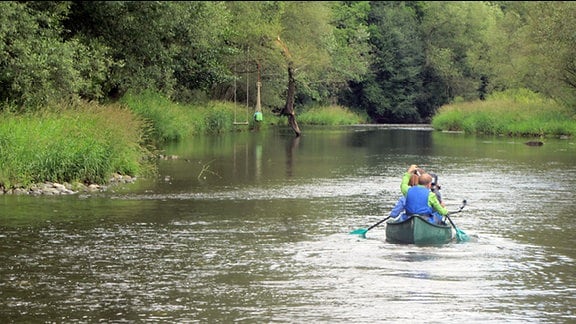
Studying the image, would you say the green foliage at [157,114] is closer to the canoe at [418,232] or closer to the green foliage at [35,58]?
the green foliage at [35,58]

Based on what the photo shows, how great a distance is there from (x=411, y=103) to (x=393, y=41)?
7543 millimetres

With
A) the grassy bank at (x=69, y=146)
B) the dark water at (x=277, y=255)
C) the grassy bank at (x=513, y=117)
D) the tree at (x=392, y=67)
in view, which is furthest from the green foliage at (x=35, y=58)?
the tree at (x=392, y=67)

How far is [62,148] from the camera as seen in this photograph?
2808 centimetres

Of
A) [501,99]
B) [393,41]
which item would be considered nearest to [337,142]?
[501,99]

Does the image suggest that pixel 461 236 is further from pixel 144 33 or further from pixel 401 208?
pixel 144 33

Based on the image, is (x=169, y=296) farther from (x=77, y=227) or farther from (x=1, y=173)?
(x=1, y=173)

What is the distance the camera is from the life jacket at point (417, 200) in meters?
19.2

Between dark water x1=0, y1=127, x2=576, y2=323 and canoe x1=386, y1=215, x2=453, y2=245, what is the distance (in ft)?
0.90

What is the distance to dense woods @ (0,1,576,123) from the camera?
32.2 m

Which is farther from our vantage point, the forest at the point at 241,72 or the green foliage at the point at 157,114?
the green foliage at the point at 157,114

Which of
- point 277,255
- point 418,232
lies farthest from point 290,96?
point 277,255

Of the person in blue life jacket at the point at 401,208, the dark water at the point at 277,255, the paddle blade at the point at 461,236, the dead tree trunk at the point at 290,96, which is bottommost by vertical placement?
the dark water at the point at 277,255

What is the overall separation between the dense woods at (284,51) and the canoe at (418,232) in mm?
11263

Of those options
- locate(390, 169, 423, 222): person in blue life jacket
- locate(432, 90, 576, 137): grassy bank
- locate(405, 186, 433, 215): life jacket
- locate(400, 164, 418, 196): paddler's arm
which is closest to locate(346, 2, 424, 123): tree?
locate(432, 90, 576, 137): grassy bank
